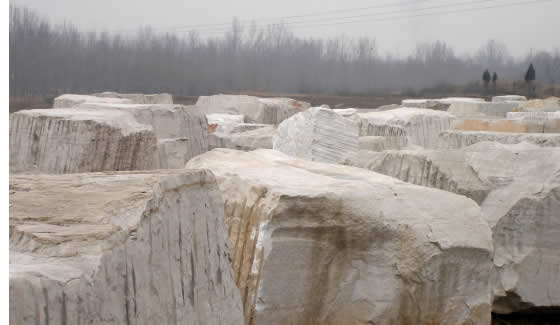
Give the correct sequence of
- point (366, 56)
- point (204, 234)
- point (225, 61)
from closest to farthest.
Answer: point (204, 234), point (225, 61), point (366, 56)

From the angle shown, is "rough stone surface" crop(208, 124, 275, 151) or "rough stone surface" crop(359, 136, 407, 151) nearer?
"rough stone surface" crop(359, 136, 407, 151)

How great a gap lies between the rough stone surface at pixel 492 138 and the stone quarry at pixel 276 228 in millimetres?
15

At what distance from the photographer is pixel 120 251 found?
1285mm

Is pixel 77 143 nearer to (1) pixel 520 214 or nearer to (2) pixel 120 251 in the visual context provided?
(2) pixel 120 251

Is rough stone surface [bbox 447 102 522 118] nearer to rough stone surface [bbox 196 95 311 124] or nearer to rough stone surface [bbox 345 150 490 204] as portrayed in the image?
rough stone surface [bbox 196 95 311 124]

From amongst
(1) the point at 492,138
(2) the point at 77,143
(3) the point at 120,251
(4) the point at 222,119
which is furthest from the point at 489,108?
(3) the point at 120,251

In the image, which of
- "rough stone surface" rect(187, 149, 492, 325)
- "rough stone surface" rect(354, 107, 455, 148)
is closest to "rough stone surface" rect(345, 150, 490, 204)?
"rough stone surface" rect(187, 149, 492, 325)

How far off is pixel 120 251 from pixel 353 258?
1.29 m

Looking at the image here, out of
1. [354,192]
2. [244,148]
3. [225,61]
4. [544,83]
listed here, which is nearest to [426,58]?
[544,83]

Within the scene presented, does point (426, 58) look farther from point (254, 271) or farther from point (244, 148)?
point (254, 271)

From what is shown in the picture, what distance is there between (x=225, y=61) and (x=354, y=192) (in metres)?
12.2

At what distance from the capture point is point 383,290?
236 cm

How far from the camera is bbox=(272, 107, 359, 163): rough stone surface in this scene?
4289 mm

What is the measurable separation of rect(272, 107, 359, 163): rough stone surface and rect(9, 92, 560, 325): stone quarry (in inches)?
0.4
